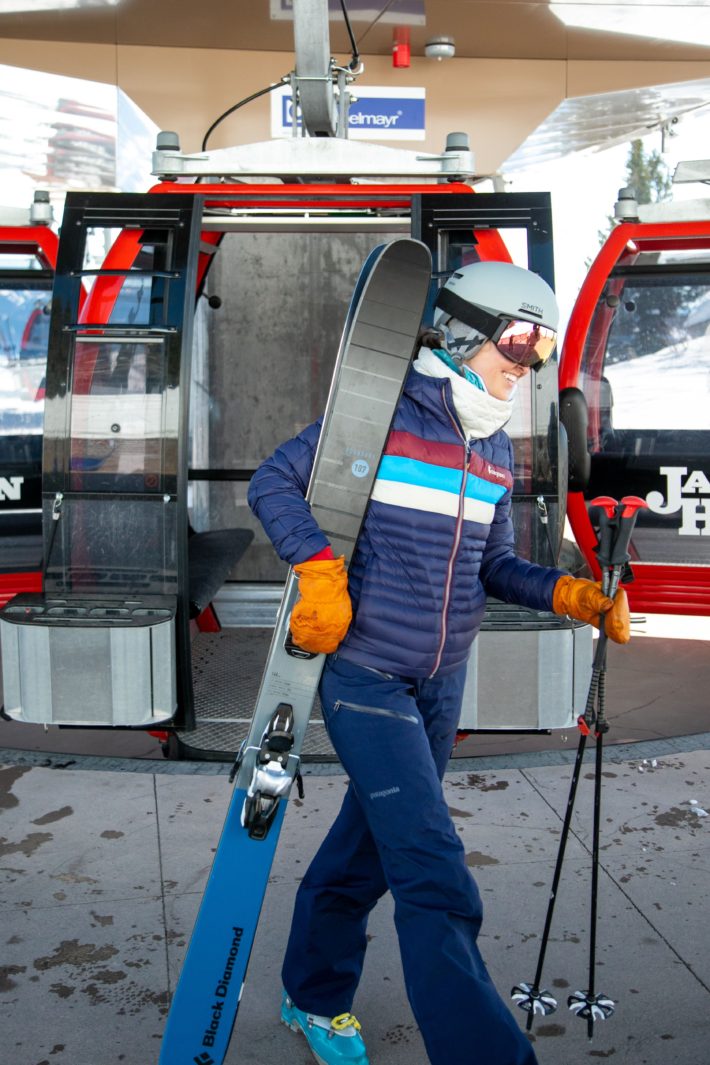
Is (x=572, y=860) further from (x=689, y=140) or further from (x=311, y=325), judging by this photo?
(x=689, y=140)

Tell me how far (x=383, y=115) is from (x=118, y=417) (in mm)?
6069

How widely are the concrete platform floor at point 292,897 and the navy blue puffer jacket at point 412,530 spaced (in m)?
0.86

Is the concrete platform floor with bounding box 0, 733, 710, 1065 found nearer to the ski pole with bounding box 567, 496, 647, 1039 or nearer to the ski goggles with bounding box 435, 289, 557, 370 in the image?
the ski pole with bounding box 567, 496, 647, 1039

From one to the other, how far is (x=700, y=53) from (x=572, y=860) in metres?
8.28

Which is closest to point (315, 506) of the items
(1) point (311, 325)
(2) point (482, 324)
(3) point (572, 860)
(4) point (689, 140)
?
(2) point (482, 324)

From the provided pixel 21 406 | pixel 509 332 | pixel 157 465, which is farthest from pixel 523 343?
pixel 21 406

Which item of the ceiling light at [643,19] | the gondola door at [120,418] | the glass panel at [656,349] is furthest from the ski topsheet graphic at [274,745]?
the ceiling light at [643,19]

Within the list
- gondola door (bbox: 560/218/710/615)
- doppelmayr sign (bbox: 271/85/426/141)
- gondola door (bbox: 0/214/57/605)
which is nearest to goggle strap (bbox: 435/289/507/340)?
gondola door (bbox: 560/218/710/615)

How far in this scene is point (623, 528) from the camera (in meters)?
2.68

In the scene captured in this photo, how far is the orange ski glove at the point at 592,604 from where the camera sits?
2.76 meters

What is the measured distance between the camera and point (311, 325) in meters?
8.09

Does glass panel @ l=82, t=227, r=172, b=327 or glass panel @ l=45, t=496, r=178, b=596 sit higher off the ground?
glass panel @ l=82, t=227, r=172, b=327

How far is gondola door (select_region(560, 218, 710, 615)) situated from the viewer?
268 inches

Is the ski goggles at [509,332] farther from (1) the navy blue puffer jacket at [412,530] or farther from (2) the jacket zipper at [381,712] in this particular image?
(2) the jacket zipper at [381,712]
